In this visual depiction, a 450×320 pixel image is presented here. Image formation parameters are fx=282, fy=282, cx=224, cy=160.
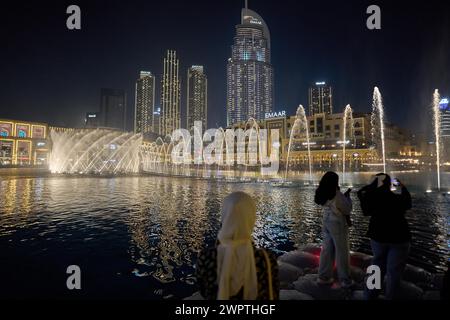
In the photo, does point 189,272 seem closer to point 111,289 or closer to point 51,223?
point 111,289

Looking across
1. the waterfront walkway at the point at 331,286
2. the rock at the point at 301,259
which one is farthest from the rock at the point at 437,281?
the rock at the point at 301,259

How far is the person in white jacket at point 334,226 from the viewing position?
4.92 m

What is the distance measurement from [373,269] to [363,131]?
108919 millimetres

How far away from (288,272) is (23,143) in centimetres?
12060

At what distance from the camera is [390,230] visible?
167 inches

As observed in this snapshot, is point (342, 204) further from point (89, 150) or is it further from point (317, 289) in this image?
point (89, 150)

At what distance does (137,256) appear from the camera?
7375mm

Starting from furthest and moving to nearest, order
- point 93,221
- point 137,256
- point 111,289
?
point 93,221 → point 137,256 → point 111,289

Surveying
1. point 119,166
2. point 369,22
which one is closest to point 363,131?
point 119,166

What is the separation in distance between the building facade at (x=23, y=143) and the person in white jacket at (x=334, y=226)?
115m

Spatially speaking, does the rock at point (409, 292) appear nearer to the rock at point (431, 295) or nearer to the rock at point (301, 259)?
the rock at point (431, 295)

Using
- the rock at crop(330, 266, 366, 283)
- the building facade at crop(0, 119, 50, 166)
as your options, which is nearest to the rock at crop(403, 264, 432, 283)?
the rock at crop(330, 266, 366, 283)

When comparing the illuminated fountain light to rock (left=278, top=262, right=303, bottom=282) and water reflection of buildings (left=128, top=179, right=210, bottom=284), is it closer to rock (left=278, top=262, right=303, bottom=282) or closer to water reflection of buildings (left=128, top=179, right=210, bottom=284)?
water reflection of buildings (left=128, top=179, right=210, bottom=284)

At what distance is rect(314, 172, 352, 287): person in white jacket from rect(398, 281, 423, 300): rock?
839mm
